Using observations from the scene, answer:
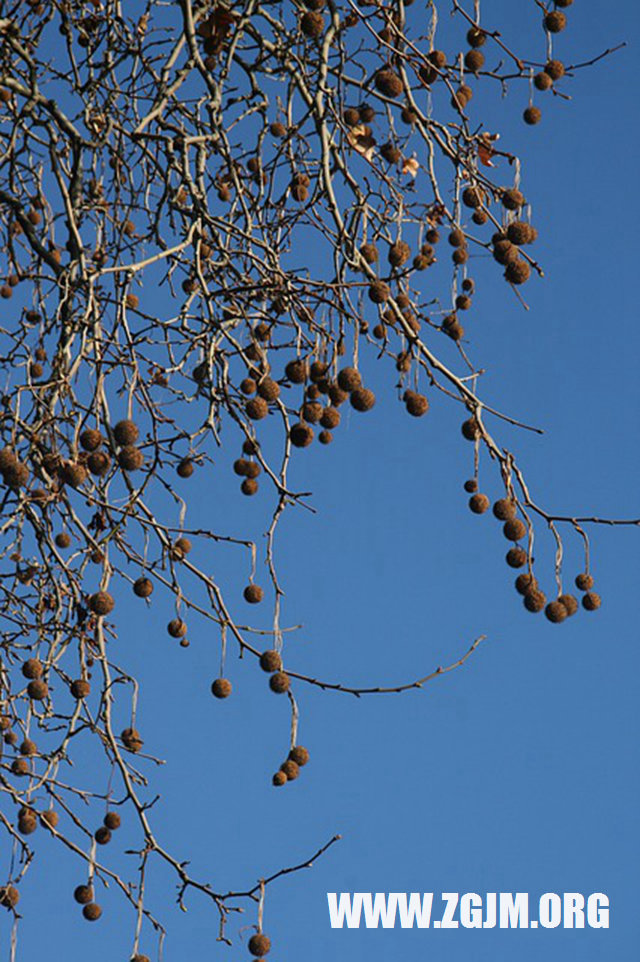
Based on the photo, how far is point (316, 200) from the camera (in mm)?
3070

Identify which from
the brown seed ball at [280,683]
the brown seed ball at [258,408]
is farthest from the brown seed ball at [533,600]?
the brown seed ball at [258,408]

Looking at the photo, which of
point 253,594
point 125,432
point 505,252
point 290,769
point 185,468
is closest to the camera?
point 125,432

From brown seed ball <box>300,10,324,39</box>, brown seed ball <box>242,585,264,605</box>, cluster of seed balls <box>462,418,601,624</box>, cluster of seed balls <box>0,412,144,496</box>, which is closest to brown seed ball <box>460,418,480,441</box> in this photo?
cluster of seed balls <box>462,418,601,624</box>

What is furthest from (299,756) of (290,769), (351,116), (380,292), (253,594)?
(351,116)

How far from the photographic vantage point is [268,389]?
2.74 m

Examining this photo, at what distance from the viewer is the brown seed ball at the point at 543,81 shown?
3176mm

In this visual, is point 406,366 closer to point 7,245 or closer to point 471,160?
point 471,160

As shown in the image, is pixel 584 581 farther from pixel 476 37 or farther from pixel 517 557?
pixel 476 37

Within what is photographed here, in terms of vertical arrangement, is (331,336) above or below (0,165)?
below

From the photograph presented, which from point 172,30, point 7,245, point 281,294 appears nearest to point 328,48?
point 281,294

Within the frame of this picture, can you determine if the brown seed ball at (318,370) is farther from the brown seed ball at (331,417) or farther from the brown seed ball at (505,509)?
the brown seed ball at (505,509)

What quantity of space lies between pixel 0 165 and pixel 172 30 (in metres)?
0.46

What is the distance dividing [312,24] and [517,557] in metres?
0.97

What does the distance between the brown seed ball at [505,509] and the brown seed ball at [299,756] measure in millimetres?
512
